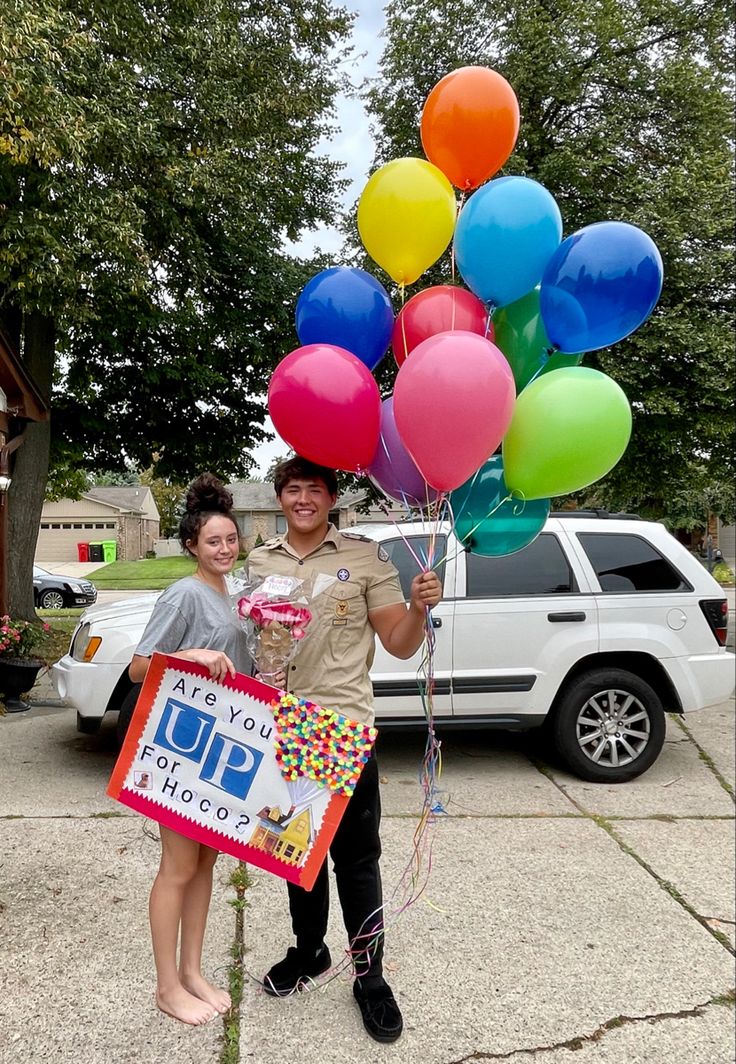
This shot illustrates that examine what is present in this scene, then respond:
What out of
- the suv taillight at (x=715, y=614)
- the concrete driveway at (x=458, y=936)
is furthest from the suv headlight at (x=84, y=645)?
the suv taillight at (x=715, y=614)

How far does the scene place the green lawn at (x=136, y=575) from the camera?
6.12 metres

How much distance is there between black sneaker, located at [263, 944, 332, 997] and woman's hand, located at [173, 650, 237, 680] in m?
1.20

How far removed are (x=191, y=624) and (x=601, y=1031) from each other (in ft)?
6.33

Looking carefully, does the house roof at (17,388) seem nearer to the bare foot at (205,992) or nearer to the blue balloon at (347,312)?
the blue balloon at (347,312)

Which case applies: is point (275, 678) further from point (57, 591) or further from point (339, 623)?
point (57, 591)

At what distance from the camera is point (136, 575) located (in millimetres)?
7770

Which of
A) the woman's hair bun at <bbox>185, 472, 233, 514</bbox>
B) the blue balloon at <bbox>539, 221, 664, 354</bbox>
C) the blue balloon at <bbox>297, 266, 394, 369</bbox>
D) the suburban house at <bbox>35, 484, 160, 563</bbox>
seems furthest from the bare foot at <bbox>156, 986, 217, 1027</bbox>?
the suburban house at <bbox>35, 484, 160, 563</bbox>

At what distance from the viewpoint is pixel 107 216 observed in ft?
25.5

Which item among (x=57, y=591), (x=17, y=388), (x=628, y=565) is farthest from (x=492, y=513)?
(x=57, y=591)

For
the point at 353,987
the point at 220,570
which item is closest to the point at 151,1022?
the point at 353,987

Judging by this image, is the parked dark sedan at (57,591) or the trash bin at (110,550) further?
the parked dark sedan at (57,591)

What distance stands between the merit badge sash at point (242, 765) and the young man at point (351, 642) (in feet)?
0.41

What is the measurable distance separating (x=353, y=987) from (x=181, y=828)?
0.94 meters

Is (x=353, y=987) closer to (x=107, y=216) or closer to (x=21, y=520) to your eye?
(x=107, y=216)
